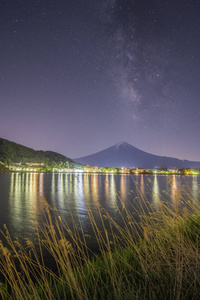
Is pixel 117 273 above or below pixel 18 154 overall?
below

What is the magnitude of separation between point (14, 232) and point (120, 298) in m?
6.99

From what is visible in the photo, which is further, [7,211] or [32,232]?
[7,211]

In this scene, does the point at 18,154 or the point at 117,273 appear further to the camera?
the point at 18,154

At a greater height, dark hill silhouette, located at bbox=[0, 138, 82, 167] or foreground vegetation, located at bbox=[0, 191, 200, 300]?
dark hill silhouette, located at bbox=[0, 138, 82, 167]

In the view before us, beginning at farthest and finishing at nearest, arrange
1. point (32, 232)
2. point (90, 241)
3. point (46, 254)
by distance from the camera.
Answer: point (32, 232), point (90, 241), point (46, 254)

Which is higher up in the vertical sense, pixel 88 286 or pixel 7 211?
pixel 88 286

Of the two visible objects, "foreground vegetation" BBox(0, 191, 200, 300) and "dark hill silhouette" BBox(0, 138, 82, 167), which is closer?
"foreground vegetation" BBox(0, 191, 200, 300)

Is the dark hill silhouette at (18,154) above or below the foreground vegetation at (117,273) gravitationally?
above

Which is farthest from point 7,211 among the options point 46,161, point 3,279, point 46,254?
point 46,161

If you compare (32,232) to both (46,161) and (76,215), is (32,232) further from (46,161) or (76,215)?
(46,161)

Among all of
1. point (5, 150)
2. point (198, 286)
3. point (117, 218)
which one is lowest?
point (117, 218)

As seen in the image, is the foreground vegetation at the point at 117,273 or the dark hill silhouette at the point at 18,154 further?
the dark hill silhouette at the point at 18,154

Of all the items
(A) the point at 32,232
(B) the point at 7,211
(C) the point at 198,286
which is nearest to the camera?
(C) the point at 198,286

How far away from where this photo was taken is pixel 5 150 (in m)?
146
